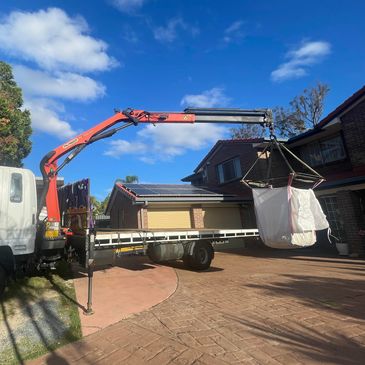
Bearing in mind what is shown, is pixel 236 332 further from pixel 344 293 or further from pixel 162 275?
pixel 162 275

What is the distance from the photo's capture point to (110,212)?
77.5 ft

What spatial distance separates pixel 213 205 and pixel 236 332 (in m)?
14.9

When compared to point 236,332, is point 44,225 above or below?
above

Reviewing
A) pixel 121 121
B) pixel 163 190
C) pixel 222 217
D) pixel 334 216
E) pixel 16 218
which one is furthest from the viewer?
pixel 222 217

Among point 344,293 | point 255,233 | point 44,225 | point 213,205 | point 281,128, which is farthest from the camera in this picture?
point 281,128

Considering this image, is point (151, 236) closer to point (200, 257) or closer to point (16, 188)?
point (200, 257)

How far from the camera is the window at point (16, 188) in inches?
283

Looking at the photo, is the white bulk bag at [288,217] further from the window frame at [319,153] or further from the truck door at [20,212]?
the window frame at [319,153]

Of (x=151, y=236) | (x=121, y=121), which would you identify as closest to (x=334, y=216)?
(x=151, y=236)

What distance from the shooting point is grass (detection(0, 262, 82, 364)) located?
5160 mm

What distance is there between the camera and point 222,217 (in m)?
20.5

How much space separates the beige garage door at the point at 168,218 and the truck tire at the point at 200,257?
6848 millimetres

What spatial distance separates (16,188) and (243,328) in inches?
220

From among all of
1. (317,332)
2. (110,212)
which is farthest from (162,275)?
(110,212)
